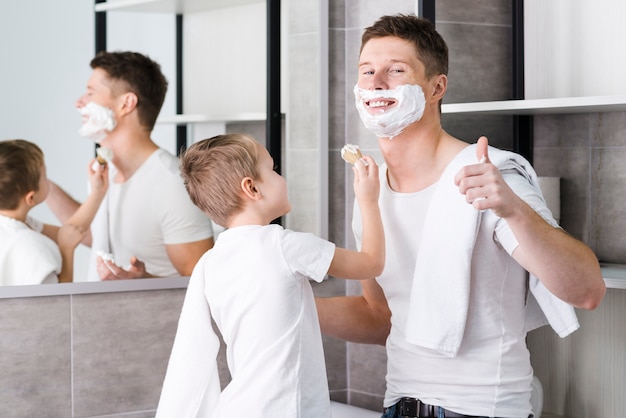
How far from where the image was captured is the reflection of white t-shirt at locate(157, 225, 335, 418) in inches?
57.9

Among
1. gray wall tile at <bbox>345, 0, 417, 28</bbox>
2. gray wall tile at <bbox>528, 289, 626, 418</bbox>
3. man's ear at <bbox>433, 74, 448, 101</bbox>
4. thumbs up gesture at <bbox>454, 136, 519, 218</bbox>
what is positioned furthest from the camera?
gray wall tile at <bbox>345, 0, 417, 28</bbox>

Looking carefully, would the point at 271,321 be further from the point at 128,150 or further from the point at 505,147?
the point at 505,147

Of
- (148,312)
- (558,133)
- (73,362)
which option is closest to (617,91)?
(558,133)

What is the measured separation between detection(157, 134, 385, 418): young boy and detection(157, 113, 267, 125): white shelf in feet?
1.42

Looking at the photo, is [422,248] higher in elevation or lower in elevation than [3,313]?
higher

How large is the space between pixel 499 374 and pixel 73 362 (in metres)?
0.85

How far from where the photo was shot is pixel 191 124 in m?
2.00

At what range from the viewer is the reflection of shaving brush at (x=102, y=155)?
1.88 m

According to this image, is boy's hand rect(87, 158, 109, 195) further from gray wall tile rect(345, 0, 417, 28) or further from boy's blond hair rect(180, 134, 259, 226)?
gray wall tile rect(345, 0, 417, 28)

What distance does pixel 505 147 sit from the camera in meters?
2.13

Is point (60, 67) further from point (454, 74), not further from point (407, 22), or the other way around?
point (454, 74)

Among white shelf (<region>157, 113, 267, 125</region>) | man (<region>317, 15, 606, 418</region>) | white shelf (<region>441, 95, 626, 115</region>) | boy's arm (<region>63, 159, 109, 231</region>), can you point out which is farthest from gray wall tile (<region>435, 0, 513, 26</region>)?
boy's arm (<region>63, 159, 109, 231</region>)

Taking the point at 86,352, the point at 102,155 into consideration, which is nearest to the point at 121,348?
the point at 86,352

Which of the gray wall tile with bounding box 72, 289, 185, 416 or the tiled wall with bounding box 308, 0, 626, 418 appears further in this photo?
the tiled wall with bounding box 308, 0, 626, 418
